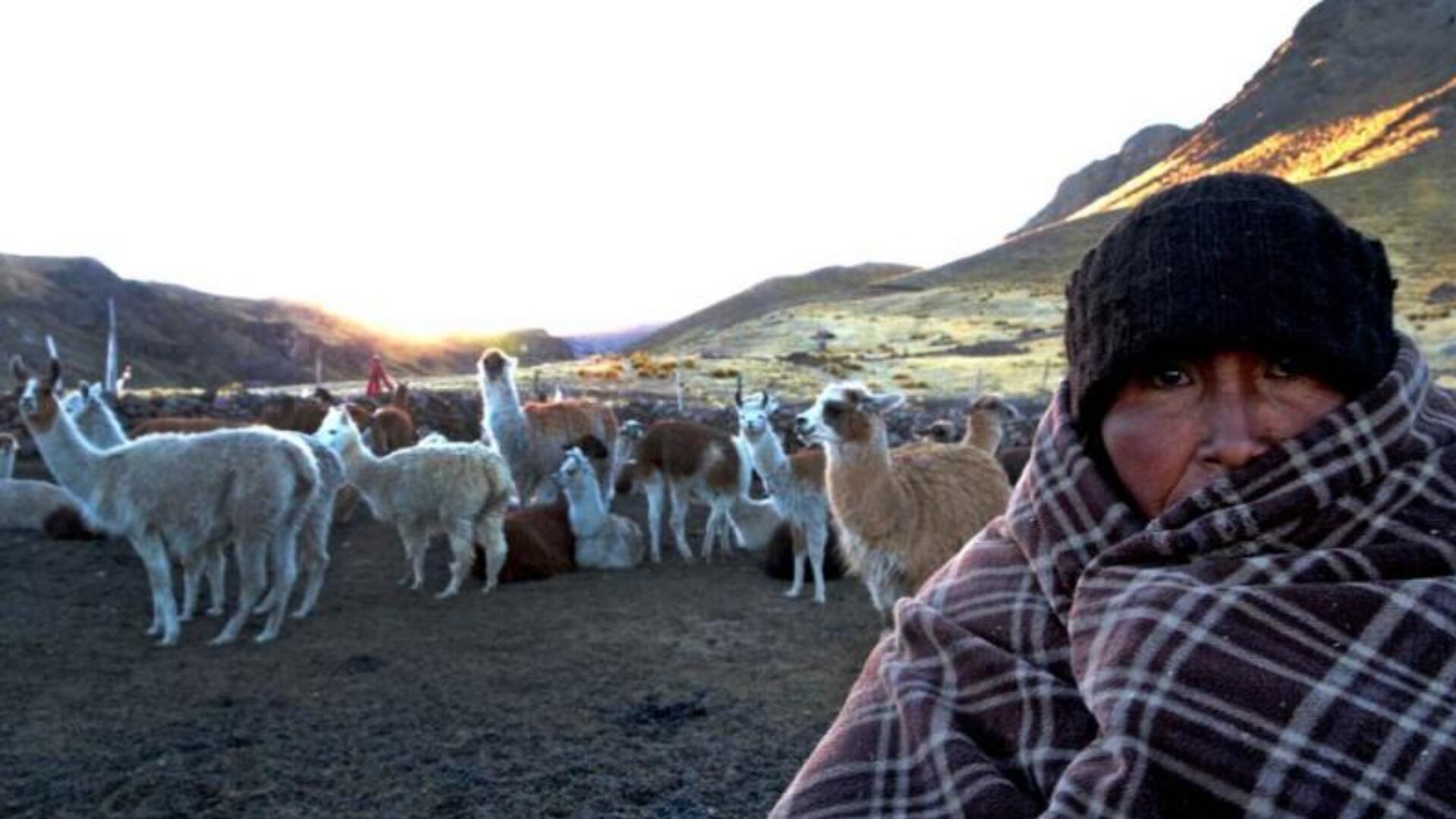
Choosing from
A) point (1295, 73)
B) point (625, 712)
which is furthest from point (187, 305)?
point (1295, 73)

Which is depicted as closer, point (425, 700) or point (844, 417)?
point (425, 700)

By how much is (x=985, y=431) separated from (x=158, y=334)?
6301 cm

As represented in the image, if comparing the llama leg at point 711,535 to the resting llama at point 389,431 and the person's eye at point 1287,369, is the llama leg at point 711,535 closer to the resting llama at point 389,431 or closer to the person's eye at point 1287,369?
the resting llama at point 389,431

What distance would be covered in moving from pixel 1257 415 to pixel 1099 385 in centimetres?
19

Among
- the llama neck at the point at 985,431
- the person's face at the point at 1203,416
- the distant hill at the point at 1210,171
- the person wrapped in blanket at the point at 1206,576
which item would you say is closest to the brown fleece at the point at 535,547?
the llama neck at the point at 985,431

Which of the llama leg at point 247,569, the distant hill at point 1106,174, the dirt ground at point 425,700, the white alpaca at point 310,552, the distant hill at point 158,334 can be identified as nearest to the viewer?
the dirt ground at point 425,700

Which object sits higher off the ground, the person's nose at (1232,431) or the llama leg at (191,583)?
the person's nose at (1232,431)

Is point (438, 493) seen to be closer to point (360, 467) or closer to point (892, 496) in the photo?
point (360, 467)

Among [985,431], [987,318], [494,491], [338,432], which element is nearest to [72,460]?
[338,432]

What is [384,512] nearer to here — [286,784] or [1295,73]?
[286,784]

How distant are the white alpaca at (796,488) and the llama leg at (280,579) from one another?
4.30 meters

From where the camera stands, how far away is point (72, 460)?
8578 millimetres

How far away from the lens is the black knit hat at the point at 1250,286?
4.30ft

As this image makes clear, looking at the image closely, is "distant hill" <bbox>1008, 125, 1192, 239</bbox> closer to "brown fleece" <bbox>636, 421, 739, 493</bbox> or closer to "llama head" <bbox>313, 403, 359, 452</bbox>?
"brown fleece" <bbox>636, 421, 739, 493</bbox>
